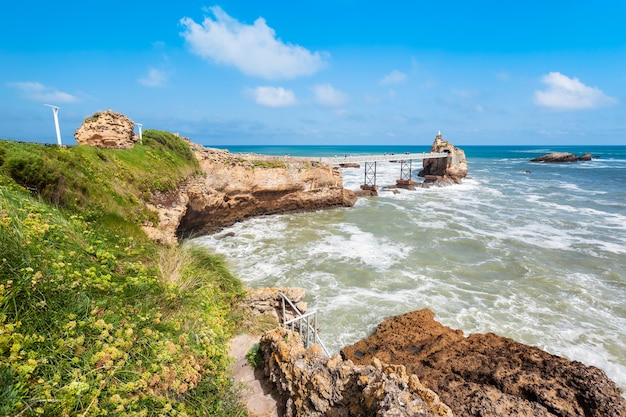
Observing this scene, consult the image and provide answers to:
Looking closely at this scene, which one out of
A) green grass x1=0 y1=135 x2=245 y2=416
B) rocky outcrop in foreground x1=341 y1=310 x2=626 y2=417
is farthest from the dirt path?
rocky outcrop in foreground x1=341 y1=310 x2=626 y2=417

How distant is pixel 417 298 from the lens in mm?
12188

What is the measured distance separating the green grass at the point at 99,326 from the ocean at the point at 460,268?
5381mm

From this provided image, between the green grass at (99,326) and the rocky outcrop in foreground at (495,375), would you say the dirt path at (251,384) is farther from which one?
the rocky outcrop in foreground at (495,375)

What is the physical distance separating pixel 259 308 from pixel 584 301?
42.9ft

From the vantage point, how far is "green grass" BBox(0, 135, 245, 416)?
10.1ft

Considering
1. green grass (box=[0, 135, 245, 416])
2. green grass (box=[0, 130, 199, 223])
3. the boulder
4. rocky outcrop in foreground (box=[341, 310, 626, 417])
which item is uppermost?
the boulder

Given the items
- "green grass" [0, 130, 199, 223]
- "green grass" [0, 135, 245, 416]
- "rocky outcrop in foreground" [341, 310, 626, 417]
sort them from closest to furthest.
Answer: "green grass" [0, 135, 245, 416] → "rocky outcrop in foreground" [341, 310, 626, 417] → "green grass" [0, 130, 199, 223]

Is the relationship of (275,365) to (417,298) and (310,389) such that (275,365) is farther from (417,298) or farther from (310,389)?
(417,298)

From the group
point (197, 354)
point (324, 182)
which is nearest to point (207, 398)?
point (197, 354)

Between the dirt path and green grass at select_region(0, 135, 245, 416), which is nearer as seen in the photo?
green grass at select_region(0, 135, 245, 416)

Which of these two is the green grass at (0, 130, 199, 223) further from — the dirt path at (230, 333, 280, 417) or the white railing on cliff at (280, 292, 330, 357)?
the white railing on cliff at (280, 292, 330, 357)

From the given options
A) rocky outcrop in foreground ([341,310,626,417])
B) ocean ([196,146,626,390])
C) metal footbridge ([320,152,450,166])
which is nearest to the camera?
rocky outcrop in foreground ([341,310,626,417])

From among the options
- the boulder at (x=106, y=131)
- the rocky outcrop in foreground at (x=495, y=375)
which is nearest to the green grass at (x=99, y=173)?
the boulder at (x=106, y=131)

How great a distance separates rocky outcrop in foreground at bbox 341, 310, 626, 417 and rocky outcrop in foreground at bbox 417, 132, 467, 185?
41145 millimetres
